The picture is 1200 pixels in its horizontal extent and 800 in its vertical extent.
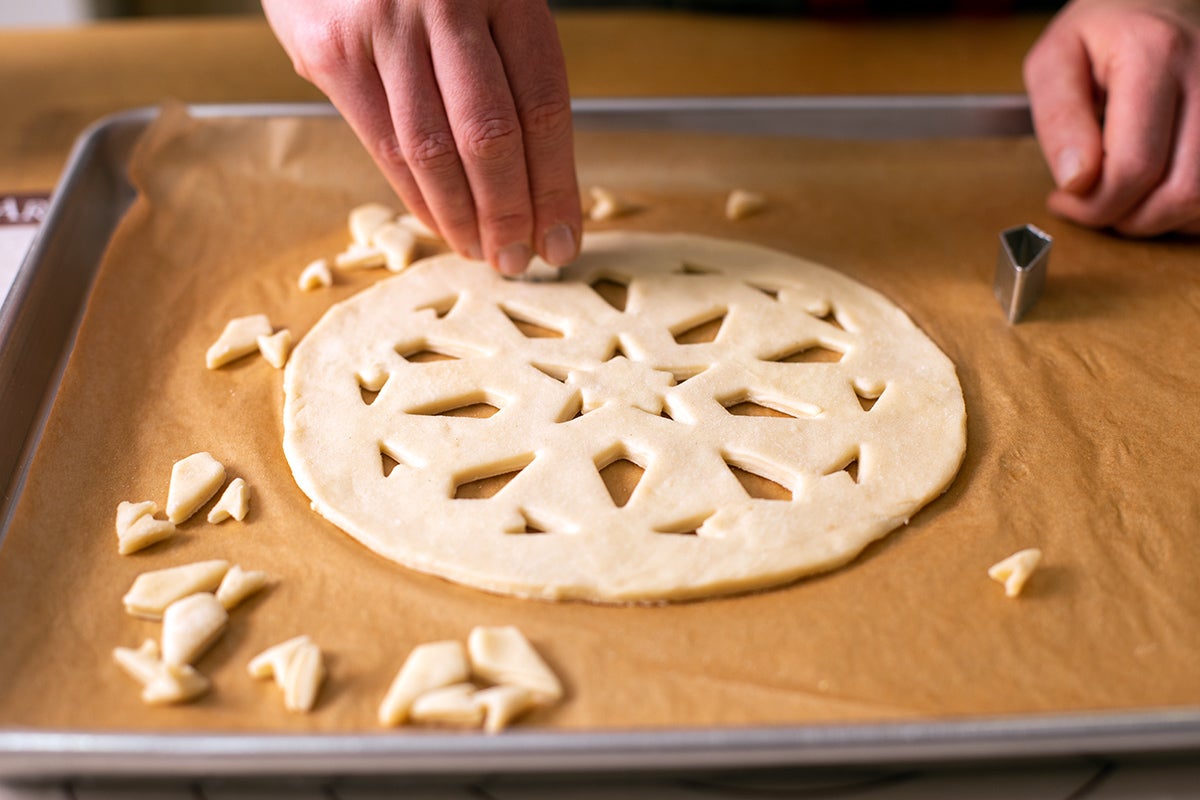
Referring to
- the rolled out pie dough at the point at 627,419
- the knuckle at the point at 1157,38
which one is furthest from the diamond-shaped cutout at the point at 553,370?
the knuckle at the point at 1157,38

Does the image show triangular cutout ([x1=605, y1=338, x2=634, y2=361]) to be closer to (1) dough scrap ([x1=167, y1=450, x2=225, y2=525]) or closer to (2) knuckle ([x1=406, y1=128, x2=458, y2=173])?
(2) knuckle ([x1=406, y1=128, x2=458, y2=173])

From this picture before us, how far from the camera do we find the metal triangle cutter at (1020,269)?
1.50m

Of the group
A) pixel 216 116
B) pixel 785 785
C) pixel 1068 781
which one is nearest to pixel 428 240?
pixel 216 116

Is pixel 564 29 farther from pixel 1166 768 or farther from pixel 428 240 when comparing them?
pixel 1166 768

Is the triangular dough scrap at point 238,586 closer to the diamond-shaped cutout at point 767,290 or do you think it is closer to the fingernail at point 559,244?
the fingernail at point 559,244

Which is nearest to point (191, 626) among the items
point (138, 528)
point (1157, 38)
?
point (138, 528)

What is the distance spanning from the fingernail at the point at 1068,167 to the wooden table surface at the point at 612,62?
466 mm

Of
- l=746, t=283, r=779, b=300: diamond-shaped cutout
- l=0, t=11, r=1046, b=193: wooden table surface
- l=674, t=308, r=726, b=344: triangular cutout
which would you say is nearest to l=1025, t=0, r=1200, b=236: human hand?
l=0, t=11, r=1046, b=193: wooden table surface

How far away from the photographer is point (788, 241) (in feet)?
5.64

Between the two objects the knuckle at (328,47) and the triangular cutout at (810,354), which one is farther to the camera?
the triangular cutout at (810,354)

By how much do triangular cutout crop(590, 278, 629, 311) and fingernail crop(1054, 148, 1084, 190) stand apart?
0.67 m

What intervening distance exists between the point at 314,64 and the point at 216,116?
0.59m

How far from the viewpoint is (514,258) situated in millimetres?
1546

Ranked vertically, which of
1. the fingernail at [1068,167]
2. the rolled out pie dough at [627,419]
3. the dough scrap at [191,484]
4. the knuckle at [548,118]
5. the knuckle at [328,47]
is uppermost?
the knuckle at [328,47]
